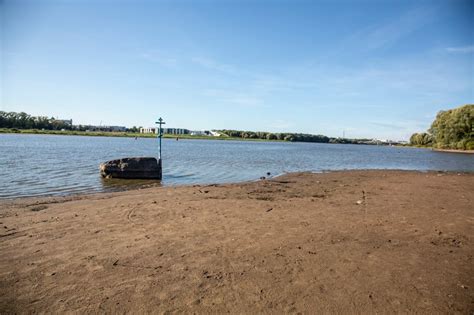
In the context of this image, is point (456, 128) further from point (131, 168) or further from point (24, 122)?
point (24, 122)

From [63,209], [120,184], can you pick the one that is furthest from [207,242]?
[120,184]

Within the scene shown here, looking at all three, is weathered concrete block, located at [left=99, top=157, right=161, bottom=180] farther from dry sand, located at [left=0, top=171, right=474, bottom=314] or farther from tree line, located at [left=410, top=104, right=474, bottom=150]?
tree line, located at [left=410, top=104, right=474, bottom=150]

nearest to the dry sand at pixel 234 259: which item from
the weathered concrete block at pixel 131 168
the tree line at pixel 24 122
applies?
the weathered concrete block at pixel 131 168

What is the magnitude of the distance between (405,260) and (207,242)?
14.0 ft

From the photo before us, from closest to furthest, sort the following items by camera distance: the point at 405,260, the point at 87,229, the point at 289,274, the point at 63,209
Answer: the point at 289,274, the point at 405,260, the point at 87,229, the point at 63,209

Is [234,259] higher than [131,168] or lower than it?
higher

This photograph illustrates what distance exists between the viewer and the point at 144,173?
21.9 meters

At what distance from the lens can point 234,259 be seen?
648cm

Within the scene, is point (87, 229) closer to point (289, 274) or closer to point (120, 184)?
point (289, 274)

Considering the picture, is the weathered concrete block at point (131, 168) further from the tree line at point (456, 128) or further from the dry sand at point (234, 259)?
the tree line at point (456, 128)

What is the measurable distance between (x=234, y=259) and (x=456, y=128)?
11323cm

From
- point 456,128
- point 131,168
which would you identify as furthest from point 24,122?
point 456,128

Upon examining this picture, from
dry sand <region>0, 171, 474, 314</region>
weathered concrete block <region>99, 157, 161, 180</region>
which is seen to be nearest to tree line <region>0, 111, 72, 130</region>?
weathered concrete block <region>99, 157, 161, 180</region>

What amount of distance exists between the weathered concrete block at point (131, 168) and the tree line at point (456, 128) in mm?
100578
